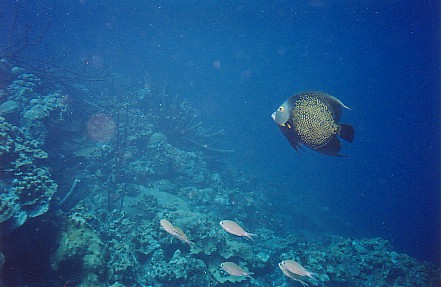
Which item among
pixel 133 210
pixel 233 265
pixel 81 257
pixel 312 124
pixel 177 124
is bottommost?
pixel 133 210

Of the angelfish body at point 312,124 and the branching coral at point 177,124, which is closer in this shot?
the angelfish body at point 312,124

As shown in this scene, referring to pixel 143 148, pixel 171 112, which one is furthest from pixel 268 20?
pixel 143 148

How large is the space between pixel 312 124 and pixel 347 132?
0.22m

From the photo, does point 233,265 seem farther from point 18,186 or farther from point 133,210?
point 133,210

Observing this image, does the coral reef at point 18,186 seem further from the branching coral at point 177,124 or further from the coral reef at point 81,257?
the branching coral at point 177,124

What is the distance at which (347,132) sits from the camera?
5.01 feet

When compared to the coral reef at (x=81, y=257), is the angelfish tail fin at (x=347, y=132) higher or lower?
higher

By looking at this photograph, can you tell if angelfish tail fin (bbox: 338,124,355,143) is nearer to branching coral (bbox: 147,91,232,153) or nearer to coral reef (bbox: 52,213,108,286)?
coral reef (bbox: 52,213,108,286)

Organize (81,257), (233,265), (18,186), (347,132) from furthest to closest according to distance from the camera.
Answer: (233,265) < (18,186) < (81,257) < (347,132)

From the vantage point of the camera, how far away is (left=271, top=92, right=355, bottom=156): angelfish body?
5.19 feet

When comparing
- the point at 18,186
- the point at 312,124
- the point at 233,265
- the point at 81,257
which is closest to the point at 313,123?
the point at 312,124

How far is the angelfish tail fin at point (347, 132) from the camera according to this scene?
5.00 feet

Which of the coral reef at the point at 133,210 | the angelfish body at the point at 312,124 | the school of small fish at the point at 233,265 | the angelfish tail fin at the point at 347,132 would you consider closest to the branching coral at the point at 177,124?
the coral reef at the point at 133,210

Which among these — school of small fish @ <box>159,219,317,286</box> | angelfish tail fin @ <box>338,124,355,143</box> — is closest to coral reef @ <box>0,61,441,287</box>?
school of small fish @ <box>159,219,317,286</box>
